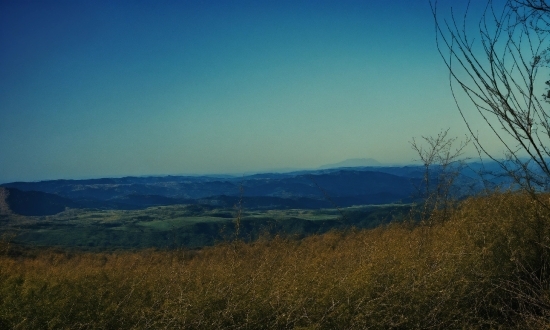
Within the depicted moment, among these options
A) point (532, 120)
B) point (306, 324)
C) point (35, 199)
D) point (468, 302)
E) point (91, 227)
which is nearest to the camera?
point (532, 120)

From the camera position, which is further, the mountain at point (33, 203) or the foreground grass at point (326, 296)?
the mountain at point (33, 203)

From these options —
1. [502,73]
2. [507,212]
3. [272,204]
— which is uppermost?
[502,73]

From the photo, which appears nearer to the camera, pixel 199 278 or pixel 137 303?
pixel 137 303

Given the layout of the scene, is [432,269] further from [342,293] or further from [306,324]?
[306,324]

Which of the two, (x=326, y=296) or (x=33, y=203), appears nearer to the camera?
(x=326, y=296)

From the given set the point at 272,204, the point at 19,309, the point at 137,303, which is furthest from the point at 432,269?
the point at 272,204

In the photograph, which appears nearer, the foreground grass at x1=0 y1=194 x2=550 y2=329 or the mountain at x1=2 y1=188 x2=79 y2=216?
the foreground grass at x1=0 y1=194 x2=550 y2=329

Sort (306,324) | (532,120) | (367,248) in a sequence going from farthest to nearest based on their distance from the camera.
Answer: (367,248)
(306,324)
(532,120)

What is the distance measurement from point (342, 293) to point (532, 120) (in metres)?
2.95

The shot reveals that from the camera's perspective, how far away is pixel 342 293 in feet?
17.3

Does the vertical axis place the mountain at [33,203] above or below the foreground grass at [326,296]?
below

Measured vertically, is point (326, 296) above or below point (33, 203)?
above

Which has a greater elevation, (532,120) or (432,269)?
(532,120)

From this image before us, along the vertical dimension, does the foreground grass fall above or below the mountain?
above
